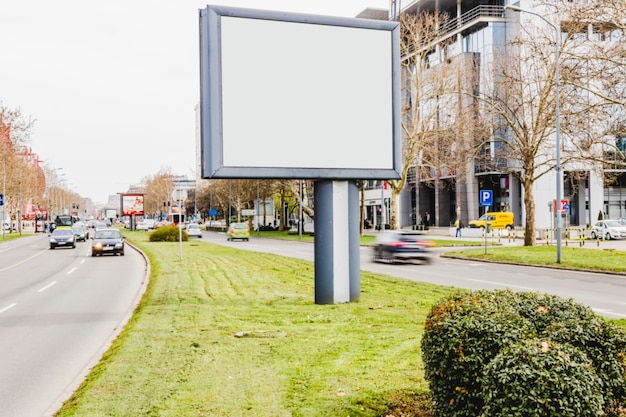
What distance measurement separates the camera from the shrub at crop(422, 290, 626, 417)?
4.20 meters

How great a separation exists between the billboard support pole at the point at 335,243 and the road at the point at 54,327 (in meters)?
4.08

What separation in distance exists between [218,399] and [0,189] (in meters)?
72.7

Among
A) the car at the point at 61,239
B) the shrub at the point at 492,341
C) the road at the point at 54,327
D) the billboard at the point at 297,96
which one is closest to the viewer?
the shrub at the point at 492,341

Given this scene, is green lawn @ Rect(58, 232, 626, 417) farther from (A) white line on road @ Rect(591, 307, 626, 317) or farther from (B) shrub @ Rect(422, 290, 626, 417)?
(A) white line on road @ Rect(591, 307, 626, 317)

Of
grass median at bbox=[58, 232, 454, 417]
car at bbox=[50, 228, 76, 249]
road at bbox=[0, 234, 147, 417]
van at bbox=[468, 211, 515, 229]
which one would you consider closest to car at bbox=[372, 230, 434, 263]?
road at bbox=[0, 234, 147, 417]

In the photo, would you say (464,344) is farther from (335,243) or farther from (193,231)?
(193,231)

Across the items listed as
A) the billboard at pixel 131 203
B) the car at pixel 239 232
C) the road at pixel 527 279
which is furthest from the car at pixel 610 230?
the billboard at pixel 131 203

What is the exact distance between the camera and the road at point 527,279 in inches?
561

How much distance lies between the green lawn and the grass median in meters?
0.01

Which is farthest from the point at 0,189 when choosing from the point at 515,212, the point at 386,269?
the point at 386,269

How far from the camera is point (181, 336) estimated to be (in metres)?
9.35

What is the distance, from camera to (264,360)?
761 centimetres

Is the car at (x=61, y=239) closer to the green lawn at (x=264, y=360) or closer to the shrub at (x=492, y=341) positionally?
the green lawn at (x=264, y=360)

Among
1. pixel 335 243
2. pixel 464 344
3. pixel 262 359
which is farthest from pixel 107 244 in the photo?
pixel 464 344
